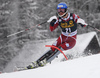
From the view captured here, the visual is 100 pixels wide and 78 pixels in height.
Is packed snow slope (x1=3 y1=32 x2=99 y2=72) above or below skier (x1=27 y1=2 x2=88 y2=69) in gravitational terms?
below

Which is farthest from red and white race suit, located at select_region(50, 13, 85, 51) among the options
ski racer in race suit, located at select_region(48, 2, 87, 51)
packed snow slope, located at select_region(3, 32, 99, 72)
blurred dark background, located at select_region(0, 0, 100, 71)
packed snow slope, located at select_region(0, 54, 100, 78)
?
blurred dark background, located at select_region(0, 0, 100, 71)

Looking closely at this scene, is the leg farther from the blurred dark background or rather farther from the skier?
the blurred dark background

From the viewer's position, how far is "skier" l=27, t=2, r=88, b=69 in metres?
6.88

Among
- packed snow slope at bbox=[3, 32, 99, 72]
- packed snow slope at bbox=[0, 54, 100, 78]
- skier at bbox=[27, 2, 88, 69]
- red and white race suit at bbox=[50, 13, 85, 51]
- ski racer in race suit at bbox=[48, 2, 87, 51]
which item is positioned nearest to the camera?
packed snow slope at bbox=[0, 54, 100, 78]

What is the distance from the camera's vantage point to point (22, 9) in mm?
15133

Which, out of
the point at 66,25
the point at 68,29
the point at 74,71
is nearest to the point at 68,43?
the point at 68,29

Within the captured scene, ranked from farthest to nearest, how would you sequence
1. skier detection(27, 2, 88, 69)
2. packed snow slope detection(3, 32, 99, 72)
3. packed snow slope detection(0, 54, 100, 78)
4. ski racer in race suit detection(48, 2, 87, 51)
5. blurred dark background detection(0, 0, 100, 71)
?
1. blurred dark background detection(0, 0, 100, 71)
2. packed snow slope detection(3, 32, 99, 72)
3. ski racer in race suit detection(48, 2, 87, 51)
4. skier detection(27, 2, 88, 69)
5. packed snow slope detection(0, 54, 100, 78)

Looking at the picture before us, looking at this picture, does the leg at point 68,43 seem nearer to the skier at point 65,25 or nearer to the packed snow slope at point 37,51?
the skier at point 65,25

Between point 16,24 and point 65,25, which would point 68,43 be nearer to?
point 65,25

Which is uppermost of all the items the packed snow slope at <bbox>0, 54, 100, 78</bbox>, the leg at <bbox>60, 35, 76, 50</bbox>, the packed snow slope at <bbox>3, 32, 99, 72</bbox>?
the packed snow slope at <bbox>0, 54, 100, 78</bbox>

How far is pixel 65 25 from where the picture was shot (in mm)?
7230

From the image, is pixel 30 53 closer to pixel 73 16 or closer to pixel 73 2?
pixel 73 16

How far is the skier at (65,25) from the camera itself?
6.88 m

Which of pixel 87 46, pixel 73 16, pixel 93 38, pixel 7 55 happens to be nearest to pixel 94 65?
pixel 73 16
